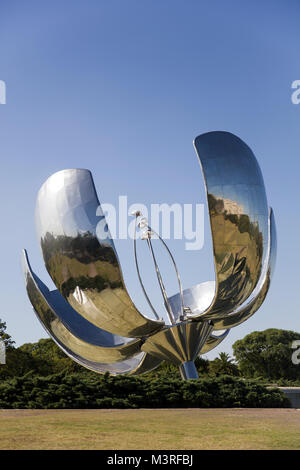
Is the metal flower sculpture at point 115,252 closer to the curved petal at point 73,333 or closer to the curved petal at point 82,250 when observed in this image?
the curved petal at point 82,250

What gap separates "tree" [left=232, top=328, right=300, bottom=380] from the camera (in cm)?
4725

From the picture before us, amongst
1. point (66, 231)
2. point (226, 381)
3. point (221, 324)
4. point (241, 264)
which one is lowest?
point (226, 381)

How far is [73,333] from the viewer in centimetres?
1578

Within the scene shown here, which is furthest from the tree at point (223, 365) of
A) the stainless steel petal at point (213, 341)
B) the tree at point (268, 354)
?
the stainless steel petal at point (213, 341)

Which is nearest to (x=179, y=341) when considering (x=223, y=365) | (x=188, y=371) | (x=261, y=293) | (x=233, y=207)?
(x=188, y=371)

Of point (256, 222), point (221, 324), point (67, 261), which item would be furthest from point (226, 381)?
point (67, 261)

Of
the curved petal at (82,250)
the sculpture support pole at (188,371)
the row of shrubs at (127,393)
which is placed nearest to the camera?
the curved petal at (82,250)

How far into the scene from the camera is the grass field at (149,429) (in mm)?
7102

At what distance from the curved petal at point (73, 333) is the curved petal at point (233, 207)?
4.53 metres

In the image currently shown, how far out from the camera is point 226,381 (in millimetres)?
13406

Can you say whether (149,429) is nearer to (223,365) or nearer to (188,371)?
(188,371)

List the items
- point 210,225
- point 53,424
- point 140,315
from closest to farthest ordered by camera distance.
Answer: point 53,424, point 210,225, point 140,315

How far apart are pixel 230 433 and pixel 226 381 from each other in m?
5.45
